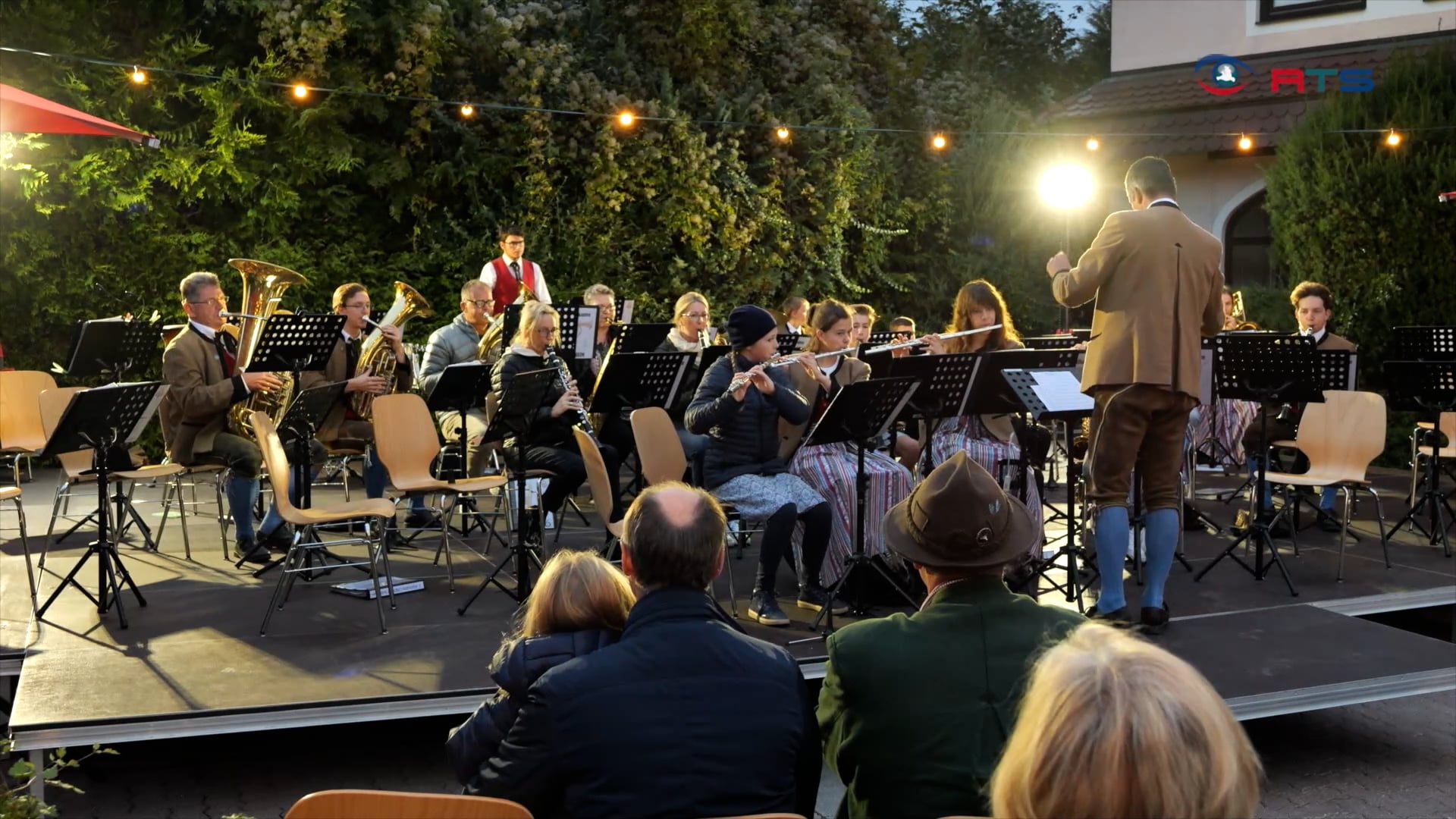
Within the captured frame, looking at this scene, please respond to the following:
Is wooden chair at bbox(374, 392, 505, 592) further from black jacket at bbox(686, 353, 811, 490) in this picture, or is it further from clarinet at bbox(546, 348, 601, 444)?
black jacket at bbox(686, 353, 811, 490)

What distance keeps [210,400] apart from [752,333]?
315 cm

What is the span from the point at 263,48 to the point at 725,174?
485cm

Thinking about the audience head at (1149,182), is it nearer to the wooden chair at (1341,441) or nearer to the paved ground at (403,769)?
the wooden chair at (1341,441)

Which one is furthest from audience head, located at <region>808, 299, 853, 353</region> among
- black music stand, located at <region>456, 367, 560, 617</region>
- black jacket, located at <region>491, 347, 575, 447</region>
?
black jacket, located at <region>491, 347, 575, 447</region>

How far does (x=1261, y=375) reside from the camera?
7480 millimetres

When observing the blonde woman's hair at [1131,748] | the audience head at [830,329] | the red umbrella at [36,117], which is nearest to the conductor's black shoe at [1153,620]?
the audience head at [830,329]

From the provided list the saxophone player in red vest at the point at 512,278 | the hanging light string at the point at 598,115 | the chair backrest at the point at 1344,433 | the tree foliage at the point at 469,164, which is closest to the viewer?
the chair backrest at the point at 1344,433

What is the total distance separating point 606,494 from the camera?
665 centimetres

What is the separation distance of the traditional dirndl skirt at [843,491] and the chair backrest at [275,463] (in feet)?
8.00

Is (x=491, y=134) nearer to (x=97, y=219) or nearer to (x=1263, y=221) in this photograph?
(x=97, y=219)

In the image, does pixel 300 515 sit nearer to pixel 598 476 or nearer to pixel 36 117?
pixel 598 476

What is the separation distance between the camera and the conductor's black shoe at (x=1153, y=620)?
6406 mm

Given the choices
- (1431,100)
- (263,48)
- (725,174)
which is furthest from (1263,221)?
(263,48)

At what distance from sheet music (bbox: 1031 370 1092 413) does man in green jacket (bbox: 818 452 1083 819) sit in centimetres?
374
